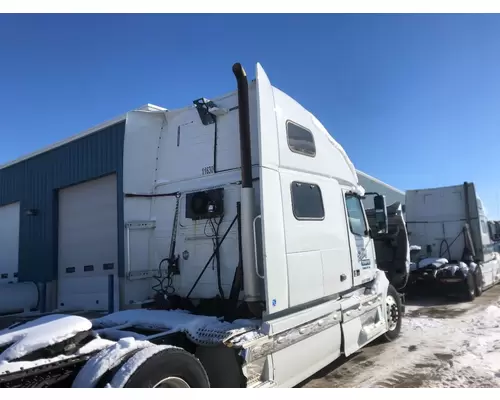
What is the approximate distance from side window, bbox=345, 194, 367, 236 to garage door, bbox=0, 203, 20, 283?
10514 mm

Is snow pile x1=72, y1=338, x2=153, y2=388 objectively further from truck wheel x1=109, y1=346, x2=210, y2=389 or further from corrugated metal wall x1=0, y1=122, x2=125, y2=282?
corrugated metal wall x1=0, y1=122, x2=125, y2=282

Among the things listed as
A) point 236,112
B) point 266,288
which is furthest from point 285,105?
point 266,288

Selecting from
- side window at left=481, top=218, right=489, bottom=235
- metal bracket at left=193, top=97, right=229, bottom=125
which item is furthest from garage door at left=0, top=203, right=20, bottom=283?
side window at left=481, top=218, right=489, bottom=235

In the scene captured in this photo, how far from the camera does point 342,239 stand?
5.50 metres

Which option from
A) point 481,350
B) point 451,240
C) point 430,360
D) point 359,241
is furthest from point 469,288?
point 359,241

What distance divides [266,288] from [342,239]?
1.87m

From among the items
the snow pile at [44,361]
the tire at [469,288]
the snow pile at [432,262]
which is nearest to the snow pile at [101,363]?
the snow pile at [44,361]

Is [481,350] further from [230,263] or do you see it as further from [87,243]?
[87,243]

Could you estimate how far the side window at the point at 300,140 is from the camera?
4.89m

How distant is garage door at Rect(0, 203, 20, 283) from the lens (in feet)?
40.5

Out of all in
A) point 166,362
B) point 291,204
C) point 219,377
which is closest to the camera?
point 166,362

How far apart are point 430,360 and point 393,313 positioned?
1189mm

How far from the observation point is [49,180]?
11062 mm

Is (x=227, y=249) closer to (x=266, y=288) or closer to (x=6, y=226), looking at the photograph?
(x=266, y=288)
